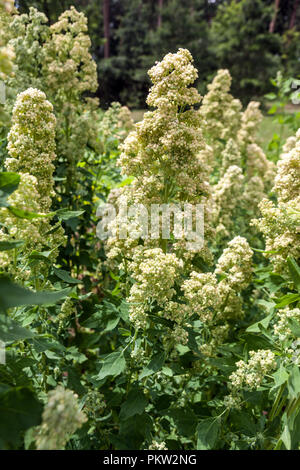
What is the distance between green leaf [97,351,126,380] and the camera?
1862mm

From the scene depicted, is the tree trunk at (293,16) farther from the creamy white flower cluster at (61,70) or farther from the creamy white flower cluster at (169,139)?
the creamy white flower cluster at (169,139)

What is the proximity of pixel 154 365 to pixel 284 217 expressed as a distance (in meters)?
1.03

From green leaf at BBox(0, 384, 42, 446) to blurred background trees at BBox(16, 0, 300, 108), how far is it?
3398 millimetres

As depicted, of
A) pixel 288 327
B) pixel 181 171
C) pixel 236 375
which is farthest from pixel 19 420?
pixel 181 171

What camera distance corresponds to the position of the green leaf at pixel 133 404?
1970 mm

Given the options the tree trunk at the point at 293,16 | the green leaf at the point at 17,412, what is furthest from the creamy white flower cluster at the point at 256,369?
the tree trunk at the point at 293,16

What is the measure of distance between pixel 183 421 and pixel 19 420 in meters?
1.28

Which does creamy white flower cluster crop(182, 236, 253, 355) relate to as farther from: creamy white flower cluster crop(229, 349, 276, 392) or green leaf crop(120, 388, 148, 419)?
green leaf crop(120, 388, 148, 419)

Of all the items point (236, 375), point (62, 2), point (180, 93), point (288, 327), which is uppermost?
point (62, 2)

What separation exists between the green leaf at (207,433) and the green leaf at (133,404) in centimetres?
31

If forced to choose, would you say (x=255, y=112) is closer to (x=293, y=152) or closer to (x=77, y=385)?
(x=293, y=152)

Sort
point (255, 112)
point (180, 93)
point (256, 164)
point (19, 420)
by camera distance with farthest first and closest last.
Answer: point (255, 112) < point (256, 164) < point (180, 93) < point (19, 420)

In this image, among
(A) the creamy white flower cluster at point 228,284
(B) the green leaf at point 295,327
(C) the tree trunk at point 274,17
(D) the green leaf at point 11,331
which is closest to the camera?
(D) the green leaf at point 11,331
